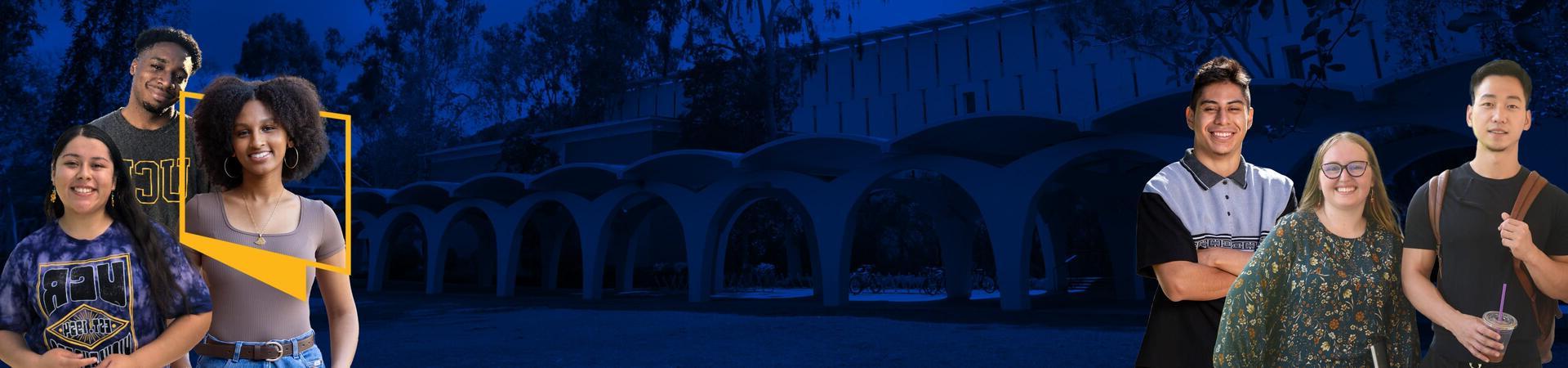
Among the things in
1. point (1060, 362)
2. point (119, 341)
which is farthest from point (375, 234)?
point (119, 341)

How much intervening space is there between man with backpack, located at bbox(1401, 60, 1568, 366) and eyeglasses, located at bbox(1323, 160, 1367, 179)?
0.98ft

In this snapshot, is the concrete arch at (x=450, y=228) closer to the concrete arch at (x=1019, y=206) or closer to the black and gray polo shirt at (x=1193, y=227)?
the concrete arch at (x=1019, y=206)

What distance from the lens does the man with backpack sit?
250cm

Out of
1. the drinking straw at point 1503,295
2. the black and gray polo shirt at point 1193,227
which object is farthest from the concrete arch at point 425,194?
the drinking straw at point 1503,295

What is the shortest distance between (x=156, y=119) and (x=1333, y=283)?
10.7ft

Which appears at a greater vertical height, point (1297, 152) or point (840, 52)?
point (840, 52)

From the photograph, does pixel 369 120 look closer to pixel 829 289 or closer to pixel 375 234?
pixel 375 234

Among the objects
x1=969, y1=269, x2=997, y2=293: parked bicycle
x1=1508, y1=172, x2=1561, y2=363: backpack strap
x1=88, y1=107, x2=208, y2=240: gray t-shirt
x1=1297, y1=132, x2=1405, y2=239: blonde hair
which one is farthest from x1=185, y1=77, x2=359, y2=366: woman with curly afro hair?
x1=969, y1=269, x2=997, y2=293: parked bicycle

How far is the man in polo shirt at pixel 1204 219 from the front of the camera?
241cm

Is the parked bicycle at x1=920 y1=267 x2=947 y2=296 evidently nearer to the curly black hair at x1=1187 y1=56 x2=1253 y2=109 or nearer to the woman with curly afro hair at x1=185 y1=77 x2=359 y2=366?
the curly black hair at x1=1187 y1=56 x2=1253 y2=109

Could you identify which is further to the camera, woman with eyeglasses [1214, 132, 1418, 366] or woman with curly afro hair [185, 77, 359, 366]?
woman with eyeglasses [1214, 132, 1418, 366]

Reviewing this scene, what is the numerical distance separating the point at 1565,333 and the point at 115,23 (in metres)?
30.9

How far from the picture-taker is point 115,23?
89.2 feet

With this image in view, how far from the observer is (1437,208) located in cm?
260
